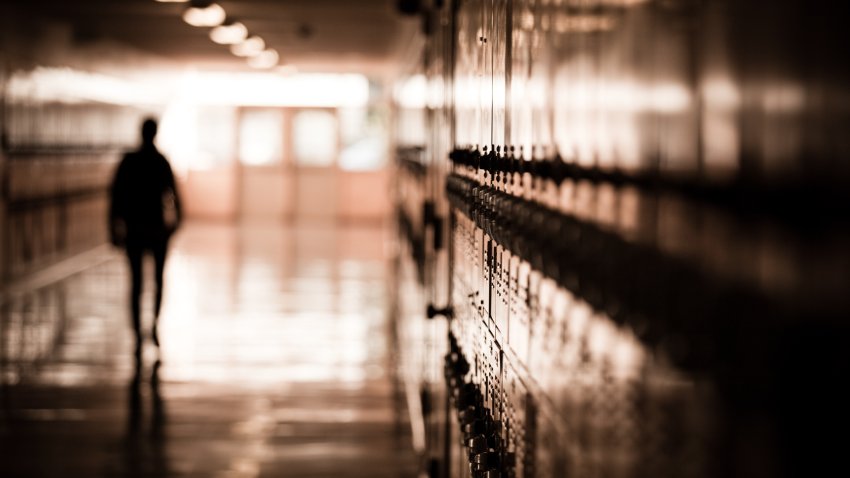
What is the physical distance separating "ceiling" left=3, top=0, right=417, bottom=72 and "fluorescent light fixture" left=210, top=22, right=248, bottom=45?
0.14m

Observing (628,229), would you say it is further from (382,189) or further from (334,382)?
(382,189)

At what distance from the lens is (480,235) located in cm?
234

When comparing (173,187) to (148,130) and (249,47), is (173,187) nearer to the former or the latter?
(148,130)

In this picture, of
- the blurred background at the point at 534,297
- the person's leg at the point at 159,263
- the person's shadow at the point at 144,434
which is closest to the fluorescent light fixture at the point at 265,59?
the blurred background at the point at 534,297

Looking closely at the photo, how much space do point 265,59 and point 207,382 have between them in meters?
13.3

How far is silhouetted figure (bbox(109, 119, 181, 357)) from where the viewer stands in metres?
7.70

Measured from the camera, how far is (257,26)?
47.8 feet

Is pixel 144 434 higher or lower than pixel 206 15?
lower

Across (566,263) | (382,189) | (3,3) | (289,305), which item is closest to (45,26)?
(3,3)

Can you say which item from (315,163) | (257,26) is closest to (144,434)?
(257,26)

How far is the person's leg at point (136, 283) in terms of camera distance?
7.73 meters

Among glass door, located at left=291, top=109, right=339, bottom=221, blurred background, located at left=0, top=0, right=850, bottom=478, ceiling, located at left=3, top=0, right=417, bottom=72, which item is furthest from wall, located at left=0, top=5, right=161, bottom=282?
glass door, located at left=291, top=109, right=339, bottom=221

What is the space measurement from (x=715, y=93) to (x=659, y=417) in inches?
9.6

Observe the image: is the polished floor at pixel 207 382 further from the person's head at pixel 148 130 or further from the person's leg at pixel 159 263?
the person's head at pixel 148 130
